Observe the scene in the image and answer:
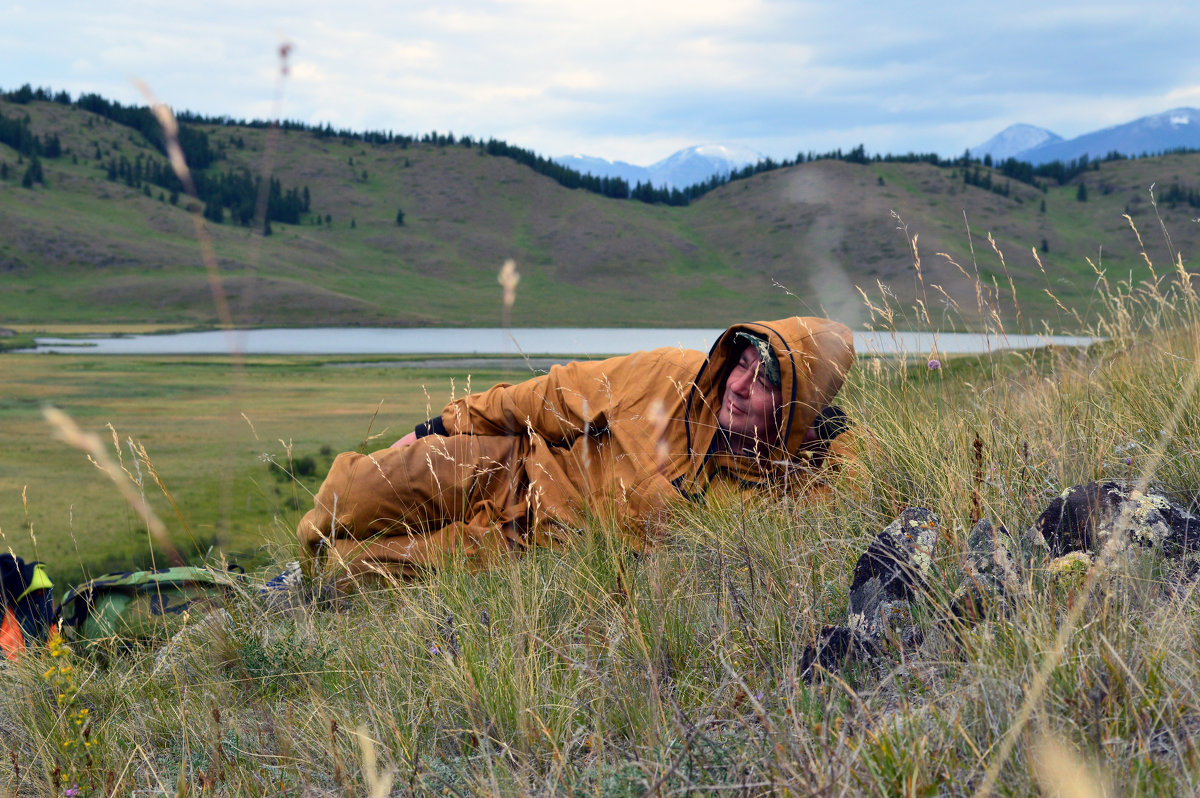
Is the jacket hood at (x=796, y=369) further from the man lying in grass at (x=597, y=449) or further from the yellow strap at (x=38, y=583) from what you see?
the yellow strap at (x=38, y=583)

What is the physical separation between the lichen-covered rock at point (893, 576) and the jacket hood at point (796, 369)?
3.81ft

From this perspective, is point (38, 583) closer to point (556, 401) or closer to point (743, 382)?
point (556, 401)

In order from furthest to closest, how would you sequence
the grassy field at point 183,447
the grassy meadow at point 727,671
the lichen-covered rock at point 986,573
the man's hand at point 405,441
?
the grassy field at point 183,447, the man's hand at point 405,441, the lichen-covered rock at point 986,573, the grassy meadow at point 727,671

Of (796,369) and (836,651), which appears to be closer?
(836,651)

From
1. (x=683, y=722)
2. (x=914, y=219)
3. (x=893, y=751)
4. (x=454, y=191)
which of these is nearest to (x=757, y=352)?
(x=683, y=722)

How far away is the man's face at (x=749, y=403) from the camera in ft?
11.1

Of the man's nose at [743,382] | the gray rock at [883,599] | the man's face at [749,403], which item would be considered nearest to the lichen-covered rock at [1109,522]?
the gray rock at [883,599]

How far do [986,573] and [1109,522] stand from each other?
15.7 inches

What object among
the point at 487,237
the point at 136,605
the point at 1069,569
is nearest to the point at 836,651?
the point at 1069,569

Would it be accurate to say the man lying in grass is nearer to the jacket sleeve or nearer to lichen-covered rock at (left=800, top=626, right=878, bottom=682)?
the jacket sleeve

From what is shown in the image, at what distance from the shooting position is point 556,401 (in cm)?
395

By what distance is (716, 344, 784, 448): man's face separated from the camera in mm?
3377

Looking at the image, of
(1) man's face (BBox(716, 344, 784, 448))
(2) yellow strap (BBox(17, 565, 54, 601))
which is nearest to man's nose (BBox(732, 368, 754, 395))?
(1) man's face (BBox(716, 344, 784, 448))

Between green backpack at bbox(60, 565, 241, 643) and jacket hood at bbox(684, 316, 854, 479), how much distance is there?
235 centimetres
